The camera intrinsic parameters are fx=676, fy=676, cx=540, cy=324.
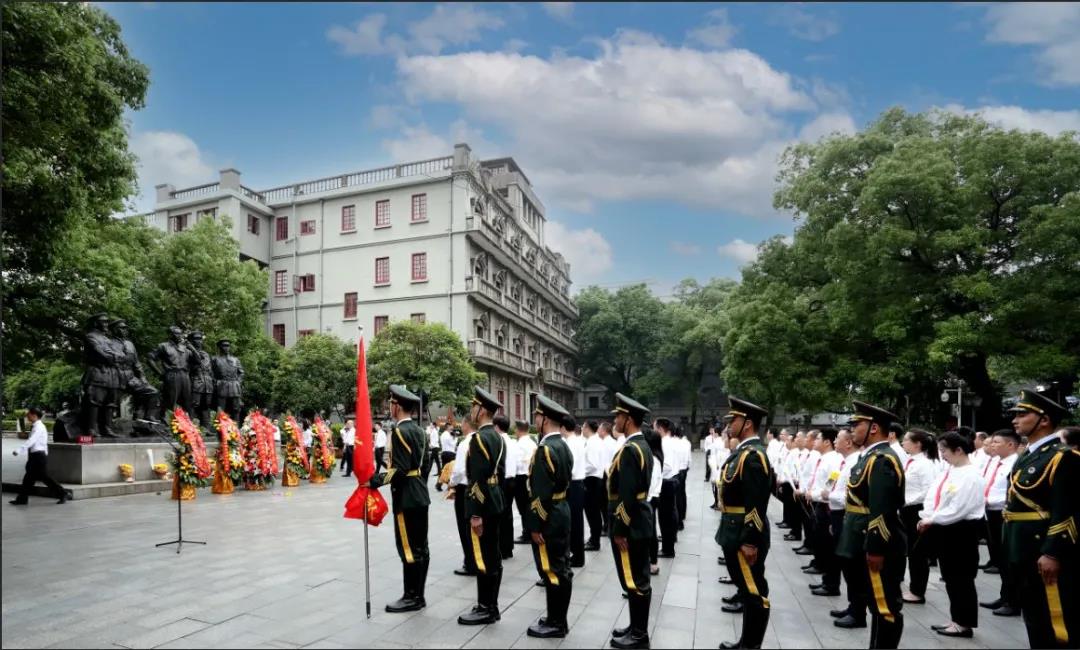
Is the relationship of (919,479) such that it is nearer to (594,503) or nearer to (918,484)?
(918,484)

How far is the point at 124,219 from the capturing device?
902 inches

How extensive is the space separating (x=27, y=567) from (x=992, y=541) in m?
11.6

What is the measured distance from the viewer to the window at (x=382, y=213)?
126 feet

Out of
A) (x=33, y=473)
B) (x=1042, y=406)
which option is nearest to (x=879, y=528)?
(x=1042, y=406)

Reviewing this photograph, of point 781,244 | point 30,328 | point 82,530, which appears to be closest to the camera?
point 82,530

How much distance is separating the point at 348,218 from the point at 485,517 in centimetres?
3589

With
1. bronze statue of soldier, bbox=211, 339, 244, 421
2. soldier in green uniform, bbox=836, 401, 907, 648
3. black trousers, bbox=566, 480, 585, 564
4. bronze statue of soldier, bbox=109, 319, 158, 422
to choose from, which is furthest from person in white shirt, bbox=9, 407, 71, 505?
soldier in green uniform, bbox=836, 401, 907, 648

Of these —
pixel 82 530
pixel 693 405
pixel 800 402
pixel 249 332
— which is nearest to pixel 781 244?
pixel 800 402

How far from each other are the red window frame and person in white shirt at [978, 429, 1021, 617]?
106 feet

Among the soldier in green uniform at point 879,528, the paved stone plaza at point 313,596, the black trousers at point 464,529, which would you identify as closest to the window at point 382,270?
A: the paved stone plaza at point 313,596

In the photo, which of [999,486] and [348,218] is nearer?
[999,486]

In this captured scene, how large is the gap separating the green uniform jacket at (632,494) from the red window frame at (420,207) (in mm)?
32755

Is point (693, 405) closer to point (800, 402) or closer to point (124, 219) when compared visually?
point (800, 402)

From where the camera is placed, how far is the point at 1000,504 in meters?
7.66
